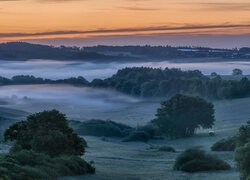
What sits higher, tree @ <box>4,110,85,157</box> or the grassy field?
tree @ <box>4,110,85,157</box>

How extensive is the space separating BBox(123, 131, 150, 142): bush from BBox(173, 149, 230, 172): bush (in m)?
39.4

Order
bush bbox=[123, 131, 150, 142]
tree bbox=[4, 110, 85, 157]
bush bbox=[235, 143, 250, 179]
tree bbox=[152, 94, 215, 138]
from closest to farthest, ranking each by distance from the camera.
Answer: bush bbox=[235, 143, 250, 179] < tree bbox=[4, 110, 85, 157] < bush bbox=[123, 131, 150, 142] < tree bbox=[152, 94, 215, 138]

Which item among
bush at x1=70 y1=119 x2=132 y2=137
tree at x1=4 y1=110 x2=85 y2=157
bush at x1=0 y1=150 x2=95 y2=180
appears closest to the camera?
bush at x1=0 y1=150 x2=95 y2=180

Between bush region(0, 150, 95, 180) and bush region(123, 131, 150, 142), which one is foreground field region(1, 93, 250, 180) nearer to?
bush region(0, 150, 95, 180)

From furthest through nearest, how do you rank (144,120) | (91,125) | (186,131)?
(144,120)
(91,125)
(186,131)

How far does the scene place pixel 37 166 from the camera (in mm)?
39781

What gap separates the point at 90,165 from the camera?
46750mm

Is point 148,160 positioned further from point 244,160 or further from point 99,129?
point 99,129

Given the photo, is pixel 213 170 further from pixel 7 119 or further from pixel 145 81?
pixel 145 81

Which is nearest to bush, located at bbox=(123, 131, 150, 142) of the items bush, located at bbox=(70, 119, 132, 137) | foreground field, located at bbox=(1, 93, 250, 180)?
foreground field, located at bbox=(1, 93, 250, 180)

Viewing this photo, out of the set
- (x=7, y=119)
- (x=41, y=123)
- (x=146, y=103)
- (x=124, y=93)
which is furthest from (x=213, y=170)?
(x=124, y=93)

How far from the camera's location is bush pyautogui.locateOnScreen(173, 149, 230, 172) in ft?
165

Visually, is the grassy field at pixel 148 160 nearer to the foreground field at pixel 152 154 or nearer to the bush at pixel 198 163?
the foreground field at pixel 152 154

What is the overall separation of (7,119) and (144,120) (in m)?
32.7
